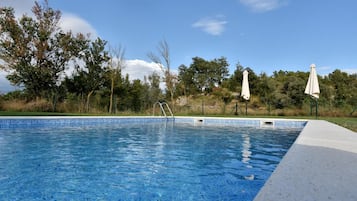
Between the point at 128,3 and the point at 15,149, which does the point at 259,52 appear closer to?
the point at 128,3

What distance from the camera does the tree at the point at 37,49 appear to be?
14586mm

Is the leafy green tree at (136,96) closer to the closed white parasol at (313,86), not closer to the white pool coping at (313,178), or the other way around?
the closed white parasol at (313,86)

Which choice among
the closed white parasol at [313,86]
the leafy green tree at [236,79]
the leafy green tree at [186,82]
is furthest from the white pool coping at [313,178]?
the leafy green tree at [186,82]

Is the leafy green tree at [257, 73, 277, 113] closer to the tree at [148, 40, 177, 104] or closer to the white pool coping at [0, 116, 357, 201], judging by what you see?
the tree at [148, 40, 177, 104]

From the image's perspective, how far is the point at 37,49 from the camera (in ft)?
49.9

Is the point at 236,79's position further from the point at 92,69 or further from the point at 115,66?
the point at 92,69

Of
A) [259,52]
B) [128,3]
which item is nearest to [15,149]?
[128,3]

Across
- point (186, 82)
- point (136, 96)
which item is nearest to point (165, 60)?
point (136, 96)

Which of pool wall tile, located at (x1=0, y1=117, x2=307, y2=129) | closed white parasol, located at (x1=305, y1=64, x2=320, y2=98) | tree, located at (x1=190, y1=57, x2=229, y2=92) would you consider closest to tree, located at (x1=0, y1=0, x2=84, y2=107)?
pool wall tile, located at (x1=0, y1=117, x2=307, y2=129)

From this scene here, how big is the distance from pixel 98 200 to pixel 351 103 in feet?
63.3

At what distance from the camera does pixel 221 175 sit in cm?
355

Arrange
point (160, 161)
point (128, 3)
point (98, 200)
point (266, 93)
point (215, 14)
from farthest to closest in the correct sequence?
point (266, 93)
point (215, 14)
point (128, 3)
point (160, 161)
point (98, 200)

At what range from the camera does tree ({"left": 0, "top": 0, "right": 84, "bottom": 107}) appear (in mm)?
14586

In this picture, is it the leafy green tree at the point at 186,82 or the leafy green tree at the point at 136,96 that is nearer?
the leafy green tree at the point at 136,96
